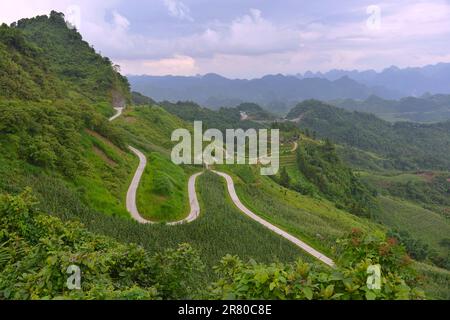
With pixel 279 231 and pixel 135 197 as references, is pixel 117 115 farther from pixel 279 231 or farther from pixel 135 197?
pixel 279 231

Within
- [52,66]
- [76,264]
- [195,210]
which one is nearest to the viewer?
[76,264]

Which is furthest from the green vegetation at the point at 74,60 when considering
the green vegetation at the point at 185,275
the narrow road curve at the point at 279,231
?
the green vegetation at the point at 185,275

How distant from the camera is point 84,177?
3075 cm

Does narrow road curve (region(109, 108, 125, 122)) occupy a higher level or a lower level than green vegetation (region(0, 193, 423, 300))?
higher

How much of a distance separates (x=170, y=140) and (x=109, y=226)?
5177 cm

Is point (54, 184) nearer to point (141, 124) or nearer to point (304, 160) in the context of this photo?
point (141, 124)

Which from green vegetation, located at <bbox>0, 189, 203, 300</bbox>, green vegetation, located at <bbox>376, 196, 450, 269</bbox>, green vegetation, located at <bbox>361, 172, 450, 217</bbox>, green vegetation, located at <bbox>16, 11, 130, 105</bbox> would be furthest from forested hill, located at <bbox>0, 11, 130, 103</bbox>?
green vegetation, located at <bbox>361, 172, 450, 217</bbox>

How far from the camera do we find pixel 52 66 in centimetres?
9194

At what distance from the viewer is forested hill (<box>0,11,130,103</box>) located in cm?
4647

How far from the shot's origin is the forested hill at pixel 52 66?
4647 centimetres

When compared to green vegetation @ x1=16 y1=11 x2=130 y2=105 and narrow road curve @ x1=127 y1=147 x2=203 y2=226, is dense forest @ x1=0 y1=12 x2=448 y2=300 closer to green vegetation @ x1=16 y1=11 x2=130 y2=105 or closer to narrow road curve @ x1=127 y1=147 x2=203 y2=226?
narrow road curve @ x1=127 y1=147 x2=203 y2=226

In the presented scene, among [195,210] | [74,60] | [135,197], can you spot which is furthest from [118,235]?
[74,60]

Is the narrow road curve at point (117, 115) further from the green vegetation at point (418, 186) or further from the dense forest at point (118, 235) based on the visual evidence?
the green vegetation at point (418, 186)
